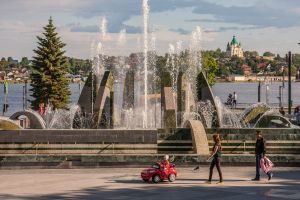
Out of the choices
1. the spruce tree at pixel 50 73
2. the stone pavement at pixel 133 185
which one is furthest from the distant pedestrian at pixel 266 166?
the spruce tree at pixel 50 73

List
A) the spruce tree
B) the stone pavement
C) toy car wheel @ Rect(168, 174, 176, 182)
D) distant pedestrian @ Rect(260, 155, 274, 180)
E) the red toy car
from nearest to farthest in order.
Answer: the stone pavement
the red toy car
toy car wheel @ Rect(168, 174, 176, 182)
distant pedestrian @ Rect(260, 155, 274, 180)
the spruce tree

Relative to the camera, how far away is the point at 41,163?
20922 mm

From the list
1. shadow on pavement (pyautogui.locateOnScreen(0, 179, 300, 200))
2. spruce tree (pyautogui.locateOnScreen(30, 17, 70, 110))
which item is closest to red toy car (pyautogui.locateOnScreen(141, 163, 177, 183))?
shadow on pavement (pyautogui.locateOnScreen(0, 179, 300, 200))

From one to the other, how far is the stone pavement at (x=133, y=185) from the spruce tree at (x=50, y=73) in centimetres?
3391

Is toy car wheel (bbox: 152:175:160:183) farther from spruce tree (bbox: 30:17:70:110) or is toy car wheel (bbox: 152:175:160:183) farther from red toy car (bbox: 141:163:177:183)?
spruce tree (bbox: 30:17:70:110)

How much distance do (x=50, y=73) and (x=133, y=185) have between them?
38.6 m

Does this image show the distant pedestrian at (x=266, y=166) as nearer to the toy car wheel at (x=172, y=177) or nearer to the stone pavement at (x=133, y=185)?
the stone pavement at (x=133, y=185)

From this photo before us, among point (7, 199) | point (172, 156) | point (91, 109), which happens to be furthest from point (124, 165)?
point (91, 109)

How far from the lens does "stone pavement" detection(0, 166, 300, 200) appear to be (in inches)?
626

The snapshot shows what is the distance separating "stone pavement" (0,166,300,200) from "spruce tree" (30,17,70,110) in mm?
33908

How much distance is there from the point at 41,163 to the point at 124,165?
277cm

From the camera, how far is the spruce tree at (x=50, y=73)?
5406cm

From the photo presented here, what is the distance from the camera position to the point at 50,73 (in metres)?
55.0

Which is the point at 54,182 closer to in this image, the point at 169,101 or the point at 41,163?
the point at 41,163
